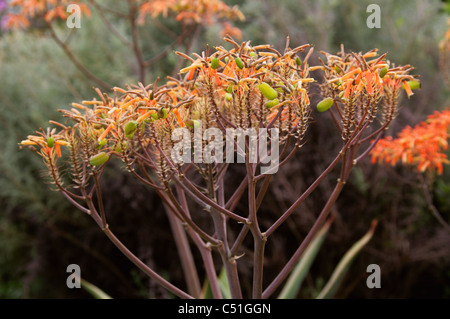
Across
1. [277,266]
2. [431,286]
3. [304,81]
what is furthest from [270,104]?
[431,286]
